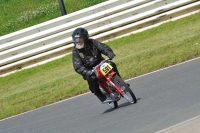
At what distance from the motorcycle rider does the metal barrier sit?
7.05 meters

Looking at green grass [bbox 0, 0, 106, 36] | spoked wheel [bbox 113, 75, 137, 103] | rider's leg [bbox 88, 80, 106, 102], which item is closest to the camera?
spoked wheel [bbox 113, 75, 137, 103]

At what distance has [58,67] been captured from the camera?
56.5 feet

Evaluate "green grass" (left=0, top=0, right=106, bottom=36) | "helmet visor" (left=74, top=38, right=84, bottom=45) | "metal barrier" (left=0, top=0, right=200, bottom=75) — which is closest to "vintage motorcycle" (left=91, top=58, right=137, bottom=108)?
"helmet visor" (left=74, top=38, right=84, bottom=45)

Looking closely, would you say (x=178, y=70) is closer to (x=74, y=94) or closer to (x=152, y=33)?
(x=74, y=94)

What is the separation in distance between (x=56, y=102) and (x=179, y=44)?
339 centimetres

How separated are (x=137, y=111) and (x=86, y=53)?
158 centimetres

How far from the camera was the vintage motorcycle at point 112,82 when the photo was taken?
10336 millimetres

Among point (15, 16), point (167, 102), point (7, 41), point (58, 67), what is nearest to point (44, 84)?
point (58, 67)

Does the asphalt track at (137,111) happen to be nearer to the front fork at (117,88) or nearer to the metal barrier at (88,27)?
the front fork at (117,88)

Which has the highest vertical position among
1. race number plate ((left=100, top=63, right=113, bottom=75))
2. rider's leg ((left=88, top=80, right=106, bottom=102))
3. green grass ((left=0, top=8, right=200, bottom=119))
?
race number plate ((left=100, top=63, right=113, bottom=75))

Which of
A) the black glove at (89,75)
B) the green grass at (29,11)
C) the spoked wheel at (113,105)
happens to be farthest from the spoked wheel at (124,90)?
the green grass at (29,11)

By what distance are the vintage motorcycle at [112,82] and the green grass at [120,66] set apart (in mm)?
2875

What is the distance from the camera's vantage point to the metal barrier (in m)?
17.7

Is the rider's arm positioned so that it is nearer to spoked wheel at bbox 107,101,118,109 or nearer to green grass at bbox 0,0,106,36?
spoked wheel at bbox 107,101,118,109
